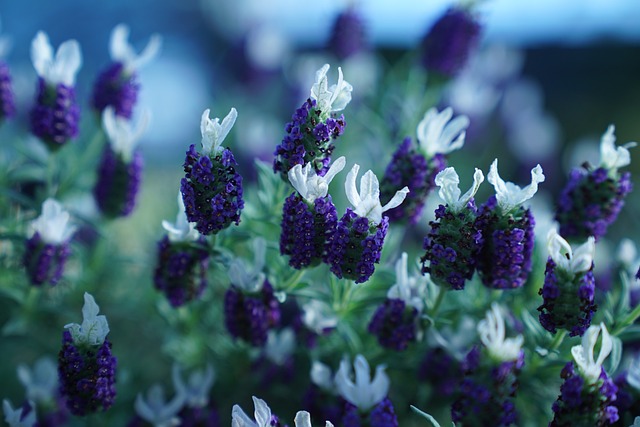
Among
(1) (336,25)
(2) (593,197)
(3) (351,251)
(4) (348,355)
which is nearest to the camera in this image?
(3) (351,251)

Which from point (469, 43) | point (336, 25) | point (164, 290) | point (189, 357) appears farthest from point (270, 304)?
point (336, 25)

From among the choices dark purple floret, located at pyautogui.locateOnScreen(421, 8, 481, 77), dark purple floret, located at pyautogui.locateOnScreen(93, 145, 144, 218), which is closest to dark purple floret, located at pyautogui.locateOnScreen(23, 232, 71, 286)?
dark purple floret, located at pyautogui.locateOnScreen(93, 145, 144, 218)

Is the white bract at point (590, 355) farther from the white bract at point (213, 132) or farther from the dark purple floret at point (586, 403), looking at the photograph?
the white bract at point (213, 132)

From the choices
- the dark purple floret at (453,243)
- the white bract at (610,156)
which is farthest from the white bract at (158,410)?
the white bract at (610,156)

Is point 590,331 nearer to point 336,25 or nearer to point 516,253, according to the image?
point 516,253

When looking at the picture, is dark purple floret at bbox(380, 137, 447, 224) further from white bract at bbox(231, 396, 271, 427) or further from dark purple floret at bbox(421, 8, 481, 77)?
dark purple floret at bbox(421, 8, 481, 77)

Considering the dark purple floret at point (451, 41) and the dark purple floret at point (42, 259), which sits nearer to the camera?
the dark purple floret at point (42, 259)

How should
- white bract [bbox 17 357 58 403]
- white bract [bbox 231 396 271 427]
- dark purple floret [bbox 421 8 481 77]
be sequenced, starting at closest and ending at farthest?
white bract [bbox 231 396 271 427], white bract [bbox 17 357 58 403], dark purple floret [bbox 421 8 481 77]
